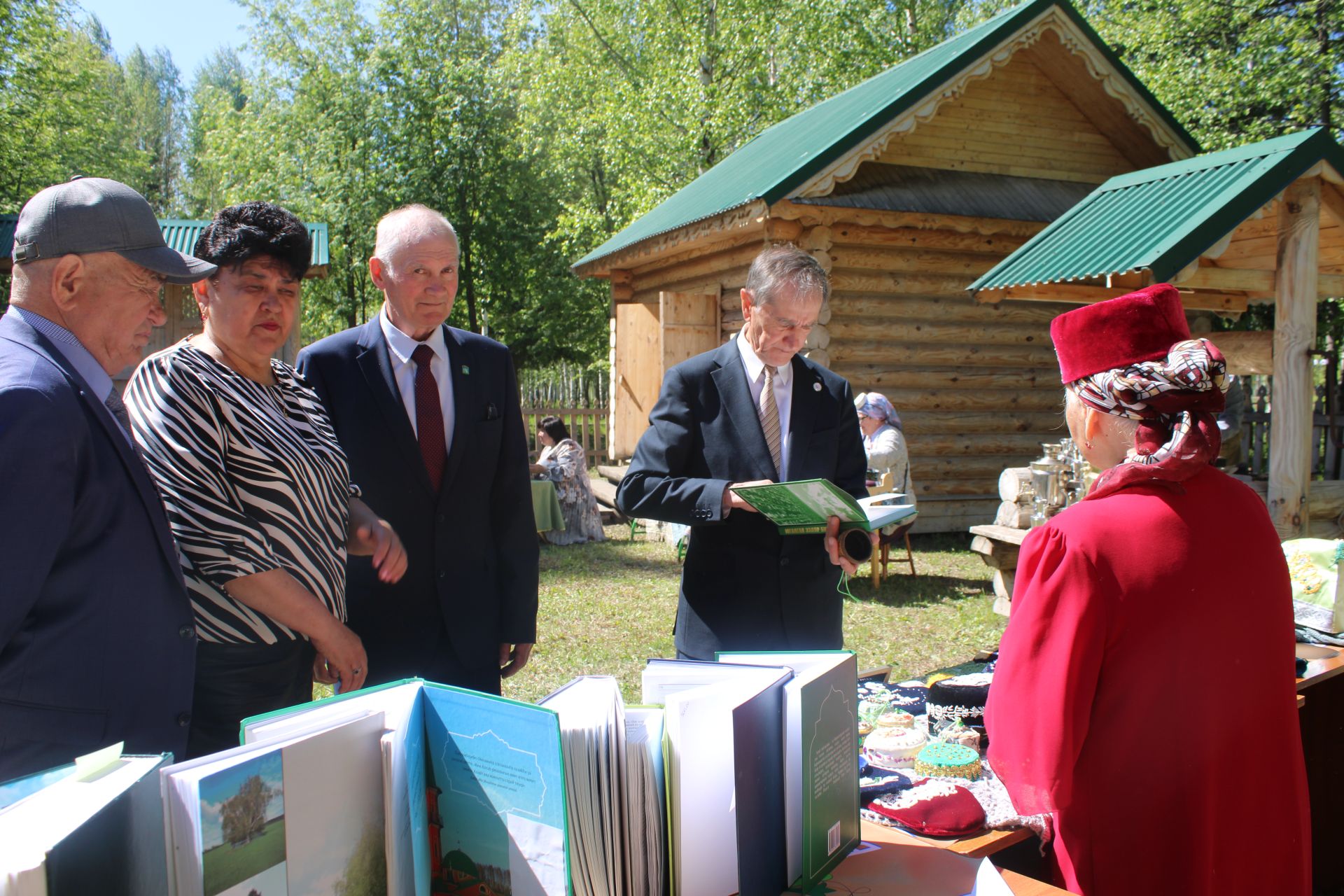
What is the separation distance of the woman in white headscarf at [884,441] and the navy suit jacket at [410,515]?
559 cm

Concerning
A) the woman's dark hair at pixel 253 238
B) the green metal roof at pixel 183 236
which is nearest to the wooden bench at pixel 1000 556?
the woman's dark hair at pixel 253 238

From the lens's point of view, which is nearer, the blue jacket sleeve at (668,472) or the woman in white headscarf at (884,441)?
the blue jacket sleeve at (668,472)

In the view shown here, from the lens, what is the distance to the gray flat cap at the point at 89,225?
1.65 metres

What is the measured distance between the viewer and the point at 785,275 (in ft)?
8.35

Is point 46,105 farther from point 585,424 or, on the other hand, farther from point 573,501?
point 573,501

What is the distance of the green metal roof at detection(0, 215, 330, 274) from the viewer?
39.8 feet

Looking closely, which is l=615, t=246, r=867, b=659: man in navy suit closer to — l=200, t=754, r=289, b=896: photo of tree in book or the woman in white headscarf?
l=200, t=754, r=289, b=896: photo of tree in book

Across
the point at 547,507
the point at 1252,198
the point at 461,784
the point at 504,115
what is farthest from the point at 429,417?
the point at 504,115

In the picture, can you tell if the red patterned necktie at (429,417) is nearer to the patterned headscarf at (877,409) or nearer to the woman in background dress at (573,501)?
the patterned headscarf at (877,409)

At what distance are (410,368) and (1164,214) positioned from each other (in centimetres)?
530

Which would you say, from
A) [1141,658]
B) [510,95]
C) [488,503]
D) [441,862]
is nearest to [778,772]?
[441,862]

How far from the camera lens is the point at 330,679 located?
223 centimetres

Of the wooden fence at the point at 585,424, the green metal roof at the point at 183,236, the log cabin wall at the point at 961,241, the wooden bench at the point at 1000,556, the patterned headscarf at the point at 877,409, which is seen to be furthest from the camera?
the wooden fence at the point at 585,424

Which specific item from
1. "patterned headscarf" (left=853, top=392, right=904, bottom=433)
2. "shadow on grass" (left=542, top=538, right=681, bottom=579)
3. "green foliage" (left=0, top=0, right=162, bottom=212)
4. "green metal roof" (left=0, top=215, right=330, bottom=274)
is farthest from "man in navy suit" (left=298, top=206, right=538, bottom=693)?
"green foliage" (left=0, top=0, right=162, bottom=212)
